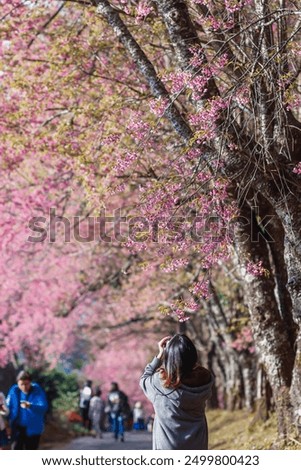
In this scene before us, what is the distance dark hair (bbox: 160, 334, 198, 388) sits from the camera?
593cm

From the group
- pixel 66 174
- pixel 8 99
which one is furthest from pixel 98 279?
pixel 8 99

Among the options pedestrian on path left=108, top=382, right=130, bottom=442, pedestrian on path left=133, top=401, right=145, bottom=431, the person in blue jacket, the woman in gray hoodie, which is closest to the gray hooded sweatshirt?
the woman in gray hoodie

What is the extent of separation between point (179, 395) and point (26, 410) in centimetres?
525

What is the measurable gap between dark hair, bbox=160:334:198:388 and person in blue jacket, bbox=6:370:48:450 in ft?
16.7

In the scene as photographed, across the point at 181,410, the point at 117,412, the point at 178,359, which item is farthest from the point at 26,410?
the point at 117,412

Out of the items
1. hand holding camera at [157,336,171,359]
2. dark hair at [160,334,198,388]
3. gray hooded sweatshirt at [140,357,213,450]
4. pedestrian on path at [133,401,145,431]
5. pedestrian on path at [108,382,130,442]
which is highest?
pedestrian on path at [133,401,145,431]

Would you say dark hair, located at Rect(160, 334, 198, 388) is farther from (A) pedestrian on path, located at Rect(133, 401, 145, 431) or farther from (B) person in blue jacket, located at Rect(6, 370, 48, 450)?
(A) pedestrian on path, located at Rect(133, 401, 145, 431)

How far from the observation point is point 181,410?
6.04 metres

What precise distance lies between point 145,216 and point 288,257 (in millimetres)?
1736

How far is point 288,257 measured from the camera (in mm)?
9438

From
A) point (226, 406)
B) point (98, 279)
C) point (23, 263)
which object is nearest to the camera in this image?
→ point (98, 279)

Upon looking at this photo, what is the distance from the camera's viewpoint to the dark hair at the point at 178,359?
5.93 meters

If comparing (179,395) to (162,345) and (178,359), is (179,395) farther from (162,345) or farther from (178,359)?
(162,345)
